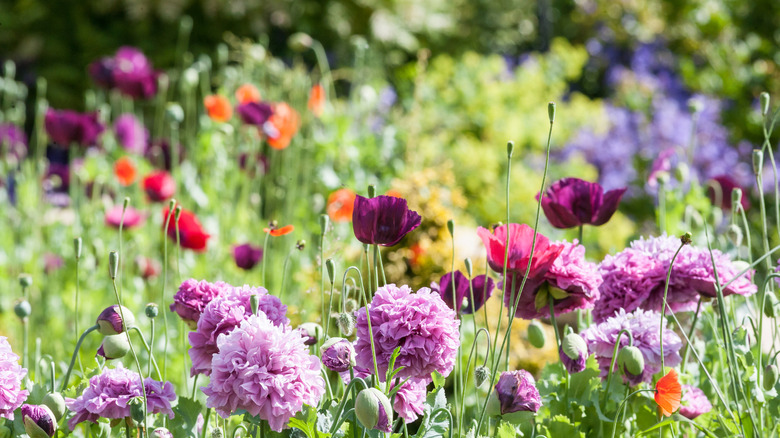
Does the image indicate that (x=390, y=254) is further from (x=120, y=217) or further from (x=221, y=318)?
(x=221, y=318)

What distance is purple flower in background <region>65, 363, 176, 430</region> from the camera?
0.95m

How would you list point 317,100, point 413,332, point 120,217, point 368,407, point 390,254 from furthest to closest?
point 317,100 → point 120,217 → point 390,254 → point 413,332 → point 368,407

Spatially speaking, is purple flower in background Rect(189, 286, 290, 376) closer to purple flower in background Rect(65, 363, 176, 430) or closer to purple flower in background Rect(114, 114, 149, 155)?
purple flower in background Rect(65, 363, 176, 430)

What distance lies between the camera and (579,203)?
4.07 feet

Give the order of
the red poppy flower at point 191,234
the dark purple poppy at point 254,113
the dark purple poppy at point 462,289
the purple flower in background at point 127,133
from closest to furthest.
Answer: the dark purple poppy at point 462,289 < the red poppy flower at point 191,234 < the dark purple poppy at point 254,113 < the purple flower in background at point 127,133

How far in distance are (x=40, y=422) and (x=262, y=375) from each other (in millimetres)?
286

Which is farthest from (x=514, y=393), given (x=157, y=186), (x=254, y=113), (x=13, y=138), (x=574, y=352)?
(x=13, y=138)

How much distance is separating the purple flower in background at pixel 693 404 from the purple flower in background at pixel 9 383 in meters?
0.92

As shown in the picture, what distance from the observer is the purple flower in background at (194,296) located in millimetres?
1075

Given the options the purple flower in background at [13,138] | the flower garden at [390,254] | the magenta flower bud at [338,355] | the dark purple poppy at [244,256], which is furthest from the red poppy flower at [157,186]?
the magenta flower bud at [338,355]

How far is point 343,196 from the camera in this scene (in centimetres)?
230

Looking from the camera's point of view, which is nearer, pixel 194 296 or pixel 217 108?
pixel 194 296


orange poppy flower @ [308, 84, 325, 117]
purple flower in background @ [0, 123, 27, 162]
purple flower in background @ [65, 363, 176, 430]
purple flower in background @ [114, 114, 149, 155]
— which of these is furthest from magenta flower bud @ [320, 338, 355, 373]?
purple flower in background @ [0, 123, 27, 162]

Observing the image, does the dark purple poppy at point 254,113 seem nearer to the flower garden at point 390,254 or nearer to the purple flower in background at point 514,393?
the flower garden at point 390,254
